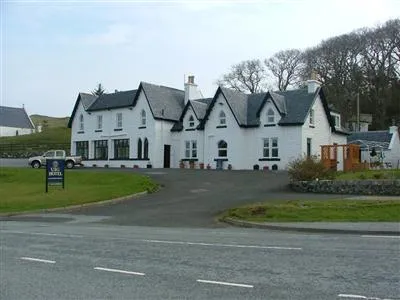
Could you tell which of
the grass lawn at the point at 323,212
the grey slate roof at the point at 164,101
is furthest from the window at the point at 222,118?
the grass lawn at the point at 323,212

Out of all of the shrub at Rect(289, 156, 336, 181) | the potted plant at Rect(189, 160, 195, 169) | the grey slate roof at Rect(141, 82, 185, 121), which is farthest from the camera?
the grey slate roof at Rect(141, 82, 185, 121)

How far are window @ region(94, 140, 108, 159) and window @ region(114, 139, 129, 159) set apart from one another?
4.87 ft

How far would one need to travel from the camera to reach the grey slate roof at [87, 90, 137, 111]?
6001 cm

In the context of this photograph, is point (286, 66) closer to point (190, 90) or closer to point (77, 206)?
point (190, 90)

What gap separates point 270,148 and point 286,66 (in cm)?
3568

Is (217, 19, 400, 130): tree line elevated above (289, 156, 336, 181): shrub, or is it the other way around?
(217, 19, 400, 130): tree line

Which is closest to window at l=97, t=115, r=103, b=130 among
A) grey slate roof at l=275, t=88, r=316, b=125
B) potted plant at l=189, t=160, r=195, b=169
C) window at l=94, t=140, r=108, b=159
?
window at l=94, t=140, r=108, b=159

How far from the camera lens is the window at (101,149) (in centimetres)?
6128

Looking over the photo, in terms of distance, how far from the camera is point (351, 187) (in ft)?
96.3

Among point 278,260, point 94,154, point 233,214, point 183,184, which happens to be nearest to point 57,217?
point 233,214

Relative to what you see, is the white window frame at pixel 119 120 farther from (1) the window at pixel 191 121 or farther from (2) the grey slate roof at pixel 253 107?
(2) the grey slate roof at pixel 253 107

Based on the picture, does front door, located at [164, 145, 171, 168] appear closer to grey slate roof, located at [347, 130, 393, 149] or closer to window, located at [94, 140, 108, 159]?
window, located at [94, 140, 108, 159]

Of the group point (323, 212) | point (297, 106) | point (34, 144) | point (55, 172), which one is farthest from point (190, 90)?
point (323, 212)

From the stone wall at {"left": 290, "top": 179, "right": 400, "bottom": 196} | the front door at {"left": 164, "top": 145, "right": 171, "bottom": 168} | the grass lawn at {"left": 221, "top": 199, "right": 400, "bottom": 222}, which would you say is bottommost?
the grass lawn at {"left": 221, "top": 199, "right": 400, "bottom": 222}
